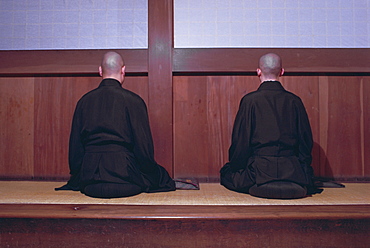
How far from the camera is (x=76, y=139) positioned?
2.76m

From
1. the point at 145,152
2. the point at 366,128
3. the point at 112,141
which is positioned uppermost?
the point at 366,128

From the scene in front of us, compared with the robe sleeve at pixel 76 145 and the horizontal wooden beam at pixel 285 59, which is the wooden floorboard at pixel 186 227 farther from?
the horizontal wooden beam at pixel 285 59

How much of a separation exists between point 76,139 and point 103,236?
3.42 feet

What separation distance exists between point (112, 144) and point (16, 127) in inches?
69.7

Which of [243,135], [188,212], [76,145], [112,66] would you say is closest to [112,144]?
[76,145]

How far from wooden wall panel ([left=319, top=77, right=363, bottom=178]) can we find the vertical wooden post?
187 centimetres

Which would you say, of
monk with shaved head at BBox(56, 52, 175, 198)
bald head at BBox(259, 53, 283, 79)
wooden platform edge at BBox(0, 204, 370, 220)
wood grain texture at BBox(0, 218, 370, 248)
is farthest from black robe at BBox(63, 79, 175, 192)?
bald head at BBox(259, 53, 283, 79)

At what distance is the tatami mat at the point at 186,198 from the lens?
7.83 feet

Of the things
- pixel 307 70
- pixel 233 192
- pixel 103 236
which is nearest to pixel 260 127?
pixel 233 192

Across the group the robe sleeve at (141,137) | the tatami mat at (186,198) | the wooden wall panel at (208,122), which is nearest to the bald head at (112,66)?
the robe sleeve at (141,137)

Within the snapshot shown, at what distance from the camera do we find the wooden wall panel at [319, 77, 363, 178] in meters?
3.60

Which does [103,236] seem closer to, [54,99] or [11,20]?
[54,99]

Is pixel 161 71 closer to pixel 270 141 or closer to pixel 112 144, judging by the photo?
pixel 112 144

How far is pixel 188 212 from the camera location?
6.81 feet
